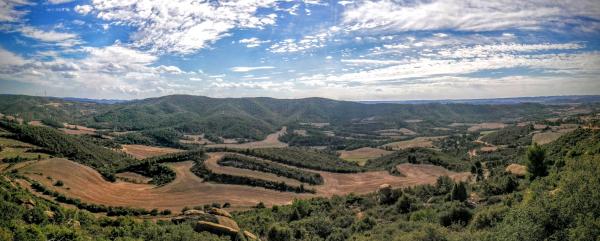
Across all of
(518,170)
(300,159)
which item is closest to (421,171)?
(300,159)

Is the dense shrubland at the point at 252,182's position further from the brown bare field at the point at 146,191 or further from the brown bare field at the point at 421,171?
the brown bare field at the point at 421,171

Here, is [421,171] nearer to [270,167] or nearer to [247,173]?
[270,167]

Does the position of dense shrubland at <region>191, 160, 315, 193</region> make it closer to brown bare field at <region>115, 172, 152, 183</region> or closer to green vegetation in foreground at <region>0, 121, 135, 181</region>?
brown bare field at <region>115, 172, 152, 183</region>

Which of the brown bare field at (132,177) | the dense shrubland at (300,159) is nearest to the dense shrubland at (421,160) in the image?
the dense shrubland at (300,159)

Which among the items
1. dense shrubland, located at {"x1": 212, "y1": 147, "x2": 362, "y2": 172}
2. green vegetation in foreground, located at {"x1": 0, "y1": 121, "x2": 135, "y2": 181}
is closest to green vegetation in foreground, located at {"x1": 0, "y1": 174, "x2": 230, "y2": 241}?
green vegetation in foreground, located at {"x1": 0, "y1": 121, "x2": 135, "y2": 181}

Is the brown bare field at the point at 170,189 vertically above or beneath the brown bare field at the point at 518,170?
beneath

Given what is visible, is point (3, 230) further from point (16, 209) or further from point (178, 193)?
point (178, 193)
